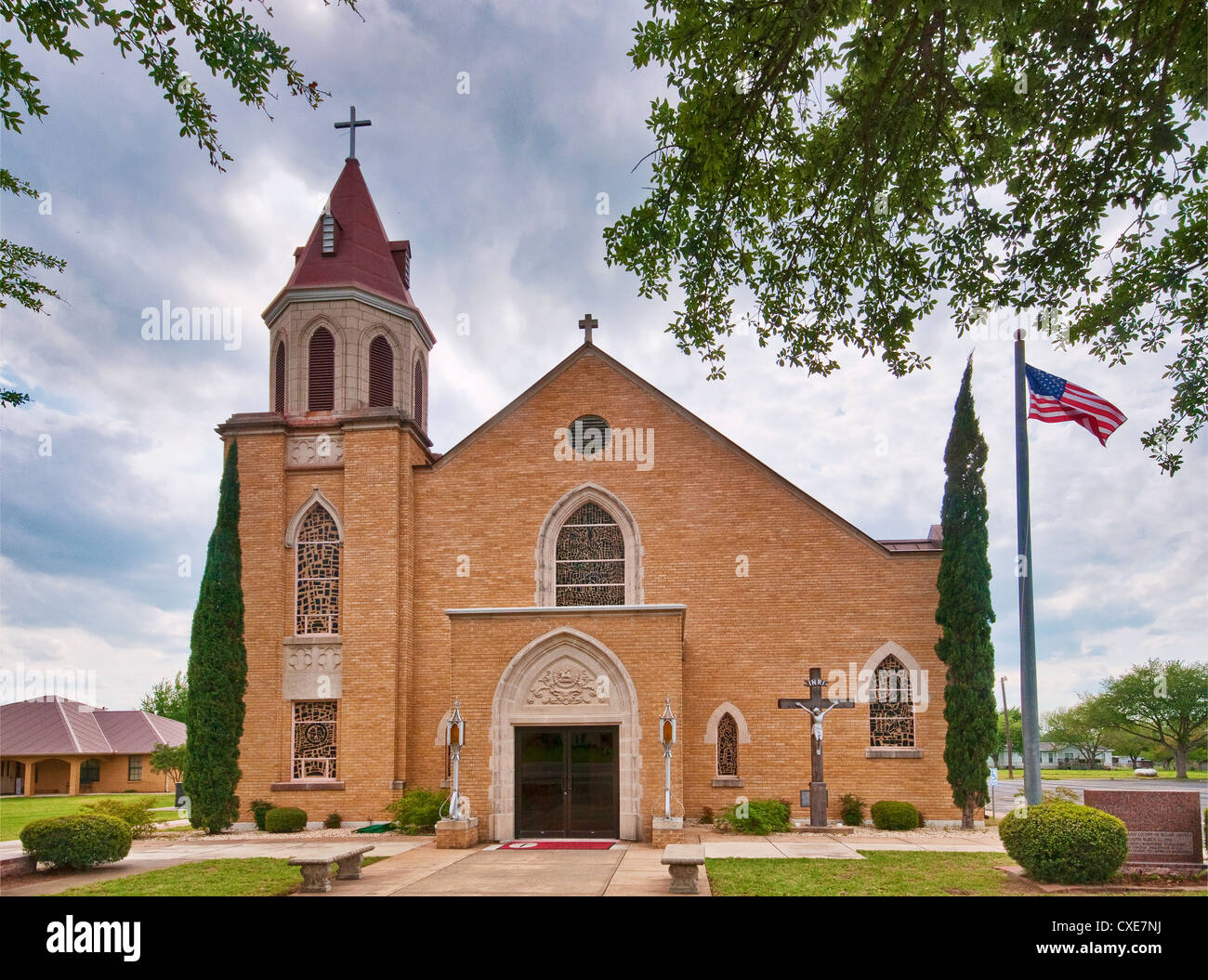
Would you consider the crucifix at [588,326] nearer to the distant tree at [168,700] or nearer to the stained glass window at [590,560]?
the stained glass window at [590,560]

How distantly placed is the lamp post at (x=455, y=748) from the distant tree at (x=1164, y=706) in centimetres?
4719

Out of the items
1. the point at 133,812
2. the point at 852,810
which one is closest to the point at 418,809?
the point at 133,812

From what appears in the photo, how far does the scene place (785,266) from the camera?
11.0 meters

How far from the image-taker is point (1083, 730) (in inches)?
2940

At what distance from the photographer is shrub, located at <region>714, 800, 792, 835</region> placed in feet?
64.3

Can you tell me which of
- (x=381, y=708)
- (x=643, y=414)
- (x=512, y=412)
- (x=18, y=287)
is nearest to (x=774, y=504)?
(x=643, y=414)

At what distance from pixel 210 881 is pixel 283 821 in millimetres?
7204

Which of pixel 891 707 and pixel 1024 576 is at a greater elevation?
pixel 1024 576

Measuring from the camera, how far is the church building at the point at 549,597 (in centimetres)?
1969

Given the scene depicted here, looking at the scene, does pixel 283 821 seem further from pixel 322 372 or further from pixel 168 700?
pixel 168 700

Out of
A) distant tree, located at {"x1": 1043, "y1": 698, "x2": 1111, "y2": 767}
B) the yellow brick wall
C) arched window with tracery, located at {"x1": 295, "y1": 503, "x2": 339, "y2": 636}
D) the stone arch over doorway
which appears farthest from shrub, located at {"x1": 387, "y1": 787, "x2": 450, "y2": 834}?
distant tree, located at {"x1": 1043, "y1": 698, "x2": 1111, "y2": 767}

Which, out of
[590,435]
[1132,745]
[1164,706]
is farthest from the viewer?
[1132,745]

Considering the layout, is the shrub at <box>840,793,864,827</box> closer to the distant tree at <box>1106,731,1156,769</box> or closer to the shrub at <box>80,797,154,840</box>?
the shrub at <box>80,797,154,840</box>

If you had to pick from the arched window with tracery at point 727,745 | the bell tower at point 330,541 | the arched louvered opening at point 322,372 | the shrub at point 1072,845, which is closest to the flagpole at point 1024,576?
the shrub at point 1072,845
